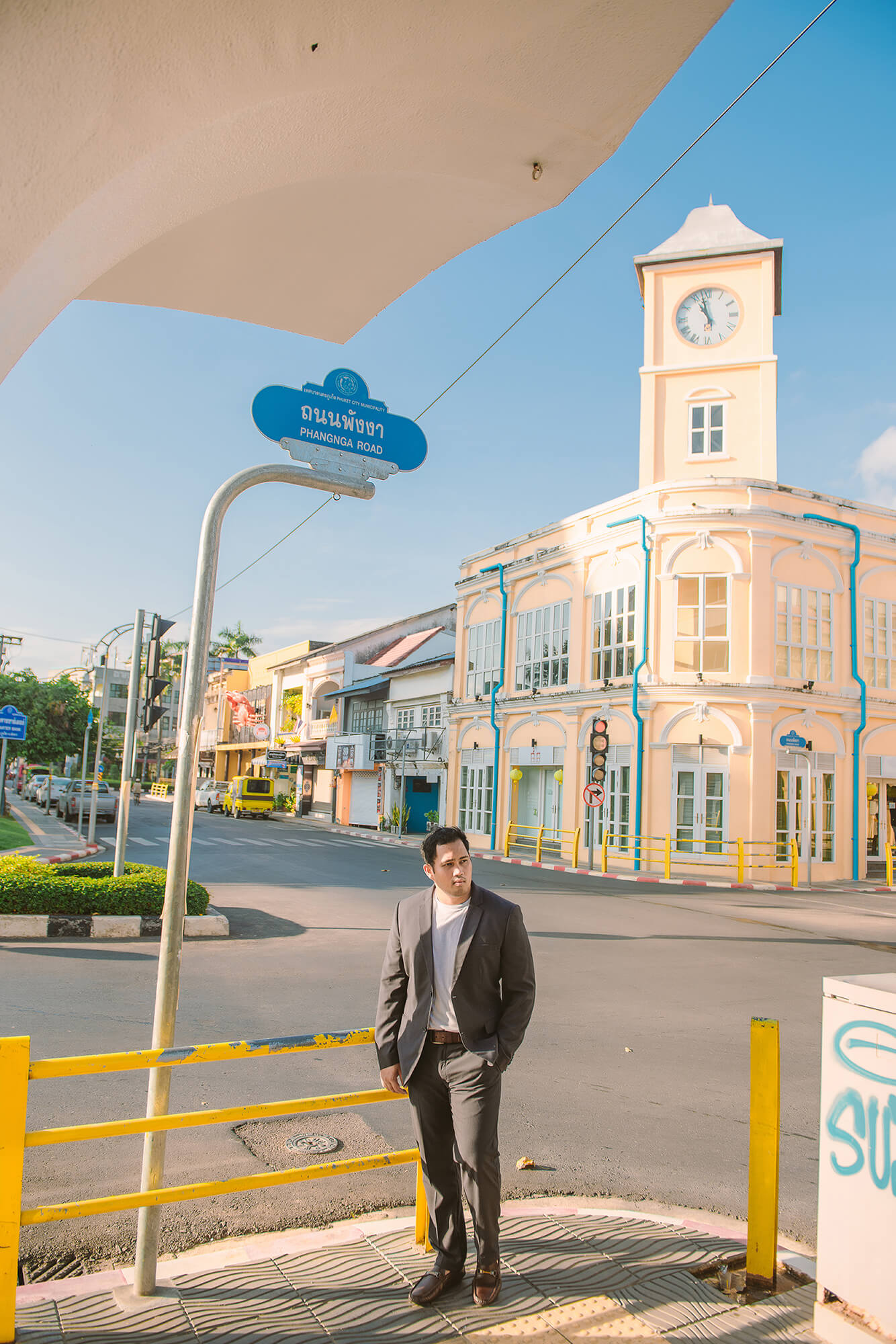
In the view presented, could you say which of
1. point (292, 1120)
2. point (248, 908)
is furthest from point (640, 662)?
point (292, 1120)

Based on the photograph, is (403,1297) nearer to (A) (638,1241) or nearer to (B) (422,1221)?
(B) (422,1221)

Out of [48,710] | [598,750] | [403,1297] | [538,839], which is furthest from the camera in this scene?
[48,710]

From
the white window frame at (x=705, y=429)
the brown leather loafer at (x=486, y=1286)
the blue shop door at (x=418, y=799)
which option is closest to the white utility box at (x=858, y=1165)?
the brown leather loafer at (x=486, y=1286)

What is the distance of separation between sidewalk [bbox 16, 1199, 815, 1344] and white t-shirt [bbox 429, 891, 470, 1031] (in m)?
0.90

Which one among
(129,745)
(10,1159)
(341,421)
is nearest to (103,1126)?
(10,1159)

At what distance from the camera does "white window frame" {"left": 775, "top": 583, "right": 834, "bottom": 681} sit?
22.5 metres

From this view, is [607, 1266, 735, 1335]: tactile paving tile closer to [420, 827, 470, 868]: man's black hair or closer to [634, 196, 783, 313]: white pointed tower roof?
[420, 827, 470, 868]: man's black hair

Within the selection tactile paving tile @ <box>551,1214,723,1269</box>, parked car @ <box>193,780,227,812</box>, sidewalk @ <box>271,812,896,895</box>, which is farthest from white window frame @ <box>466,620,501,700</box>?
tactile paving tile @ <box>551,1214,723,1269</box>

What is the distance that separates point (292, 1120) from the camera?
5.05 metres

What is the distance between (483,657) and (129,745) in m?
20.5

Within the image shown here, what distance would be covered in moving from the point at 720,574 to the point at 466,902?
68.1ft

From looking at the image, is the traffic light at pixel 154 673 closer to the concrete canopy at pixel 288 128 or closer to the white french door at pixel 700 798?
the concrete canopy at pixel 288 128

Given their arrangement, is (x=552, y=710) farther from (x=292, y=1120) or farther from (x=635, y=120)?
(x=635, y=120)

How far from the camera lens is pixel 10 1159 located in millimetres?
2648
